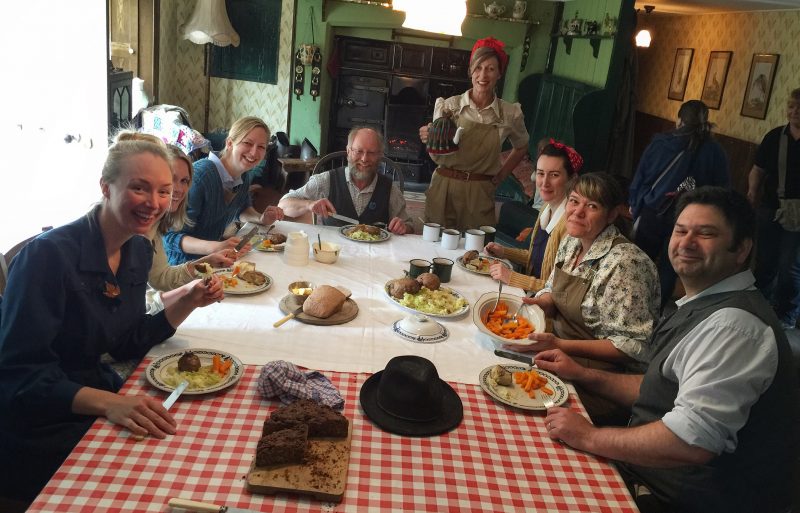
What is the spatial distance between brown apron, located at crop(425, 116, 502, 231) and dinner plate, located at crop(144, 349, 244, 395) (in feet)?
8.20

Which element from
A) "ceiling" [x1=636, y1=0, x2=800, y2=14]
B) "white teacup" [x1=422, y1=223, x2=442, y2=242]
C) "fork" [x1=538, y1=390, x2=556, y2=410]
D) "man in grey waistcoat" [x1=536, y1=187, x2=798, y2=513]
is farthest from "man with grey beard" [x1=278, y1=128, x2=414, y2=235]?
"ceiling" [x1=636, y1=0, x2=800, y2=14]

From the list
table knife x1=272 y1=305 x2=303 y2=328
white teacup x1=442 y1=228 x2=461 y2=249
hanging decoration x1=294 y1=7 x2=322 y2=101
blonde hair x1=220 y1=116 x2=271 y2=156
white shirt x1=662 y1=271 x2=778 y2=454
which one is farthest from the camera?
hanging decoration x1=294 y1=7 x2=322 y2=101

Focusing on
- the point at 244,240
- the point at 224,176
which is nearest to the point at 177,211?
the point at 244,240

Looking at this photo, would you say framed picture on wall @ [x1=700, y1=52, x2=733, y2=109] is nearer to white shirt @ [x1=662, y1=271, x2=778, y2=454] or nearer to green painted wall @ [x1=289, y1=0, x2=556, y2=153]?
green painted wall @ [x1=289, y1=0, x2=556, y2=153]

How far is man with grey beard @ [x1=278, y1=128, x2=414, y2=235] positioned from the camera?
3.40 metres

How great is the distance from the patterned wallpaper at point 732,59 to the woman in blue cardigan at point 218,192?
486 cm

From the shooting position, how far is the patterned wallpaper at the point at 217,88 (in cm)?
707

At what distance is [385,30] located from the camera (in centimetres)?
696

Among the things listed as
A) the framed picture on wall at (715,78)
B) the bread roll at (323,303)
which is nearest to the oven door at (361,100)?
the framed picture on wall at (715,78)

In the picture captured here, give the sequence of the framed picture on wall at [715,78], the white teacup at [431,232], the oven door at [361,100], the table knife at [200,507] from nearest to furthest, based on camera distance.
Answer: the table knife at [200,507], the white teacup at [431,232], the framed picture on wall at [715,78], the oven door at [361,100]

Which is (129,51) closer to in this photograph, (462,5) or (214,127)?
(214,127)

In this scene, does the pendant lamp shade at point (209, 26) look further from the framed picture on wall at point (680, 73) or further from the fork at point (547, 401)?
the fork at point (547, 401)

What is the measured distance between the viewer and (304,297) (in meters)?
2.21

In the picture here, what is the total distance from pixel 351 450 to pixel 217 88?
6.90m
